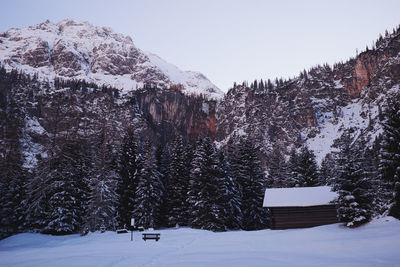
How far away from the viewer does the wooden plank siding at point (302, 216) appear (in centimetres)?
2677

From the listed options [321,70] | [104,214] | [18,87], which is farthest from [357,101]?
[18,87]

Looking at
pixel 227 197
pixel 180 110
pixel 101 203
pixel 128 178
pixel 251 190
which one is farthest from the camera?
pixel 180 110

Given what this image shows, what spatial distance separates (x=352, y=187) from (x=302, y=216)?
7.94m

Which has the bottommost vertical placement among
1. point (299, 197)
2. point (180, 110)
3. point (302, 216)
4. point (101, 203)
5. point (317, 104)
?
point (302, 216)

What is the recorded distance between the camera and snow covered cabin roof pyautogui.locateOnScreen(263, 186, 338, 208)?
26.7 meters

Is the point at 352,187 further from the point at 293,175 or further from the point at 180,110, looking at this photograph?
the point at 180,110

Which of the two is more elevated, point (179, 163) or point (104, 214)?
point (179, 163)

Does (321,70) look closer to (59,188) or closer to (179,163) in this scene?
(179,163)

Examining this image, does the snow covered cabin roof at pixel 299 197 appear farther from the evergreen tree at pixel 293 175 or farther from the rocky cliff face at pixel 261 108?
the rocky cliff face at pixel 261 108

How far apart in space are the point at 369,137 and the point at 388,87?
37.6 meters

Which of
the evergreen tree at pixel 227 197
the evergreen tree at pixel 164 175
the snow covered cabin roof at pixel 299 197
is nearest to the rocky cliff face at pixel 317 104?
the evergreen tree at pixel 164 175

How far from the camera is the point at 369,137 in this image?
117m

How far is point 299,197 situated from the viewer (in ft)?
91.9

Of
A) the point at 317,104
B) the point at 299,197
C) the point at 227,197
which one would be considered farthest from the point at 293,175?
the point at 317,104
